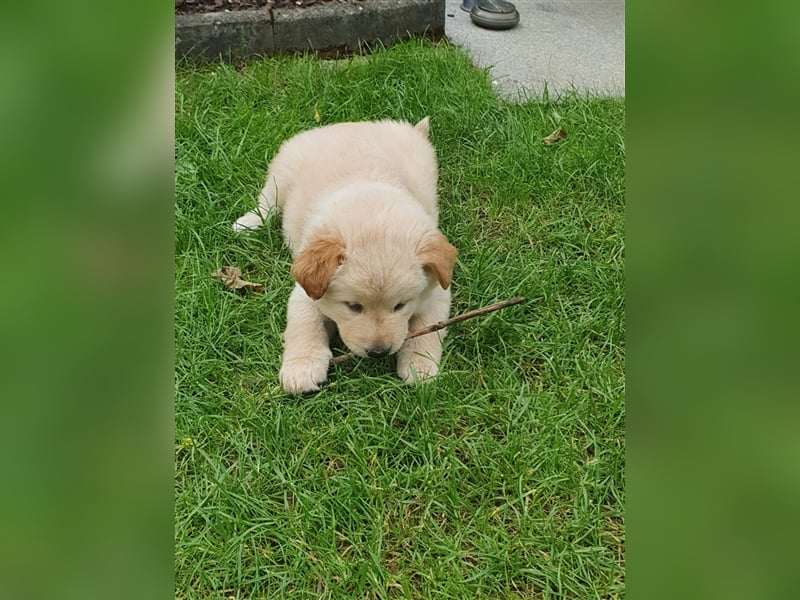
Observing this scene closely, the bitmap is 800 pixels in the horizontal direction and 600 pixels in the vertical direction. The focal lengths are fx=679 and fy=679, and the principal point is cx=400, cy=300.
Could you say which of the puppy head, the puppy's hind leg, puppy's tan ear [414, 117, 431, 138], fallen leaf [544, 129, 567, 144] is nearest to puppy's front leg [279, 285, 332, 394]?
the puppy head

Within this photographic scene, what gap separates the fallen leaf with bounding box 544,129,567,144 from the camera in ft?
12.5

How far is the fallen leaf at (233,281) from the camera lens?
2.85m

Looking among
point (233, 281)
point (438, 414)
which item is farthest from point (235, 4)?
point (438, 414)

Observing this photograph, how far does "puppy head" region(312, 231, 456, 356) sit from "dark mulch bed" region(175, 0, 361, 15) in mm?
2983

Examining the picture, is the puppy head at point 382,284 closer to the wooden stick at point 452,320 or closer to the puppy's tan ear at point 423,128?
the wooden stick at point 452,320

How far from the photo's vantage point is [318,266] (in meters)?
2.23

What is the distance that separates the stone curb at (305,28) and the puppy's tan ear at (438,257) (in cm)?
272

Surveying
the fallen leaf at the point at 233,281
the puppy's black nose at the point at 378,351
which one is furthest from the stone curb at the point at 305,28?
the puppy's black nose at the point at 378,351
